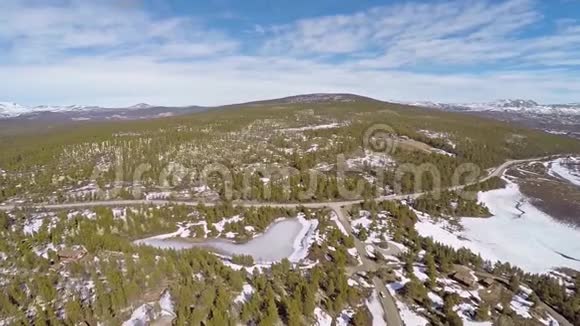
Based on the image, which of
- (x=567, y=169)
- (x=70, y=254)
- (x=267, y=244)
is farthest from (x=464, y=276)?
(x=567, y=169)

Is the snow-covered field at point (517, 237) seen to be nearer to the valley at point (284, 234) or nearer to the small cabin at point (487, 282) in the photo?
the valley at point (284, 234)

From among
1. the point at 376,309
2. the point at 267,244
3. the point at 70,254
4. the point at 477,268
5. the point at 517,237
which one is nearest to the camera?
the point at 376,309

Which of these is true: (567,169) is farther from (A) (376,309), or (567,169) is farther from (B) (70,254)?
(B) (70,254)

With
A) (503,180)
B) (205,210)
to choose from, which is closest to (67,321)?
(205,210)

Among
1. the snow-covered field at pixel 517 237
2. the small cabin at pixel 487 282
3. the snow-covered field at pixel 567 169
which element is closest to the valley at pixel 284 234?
the small cabin at pixel 487 282

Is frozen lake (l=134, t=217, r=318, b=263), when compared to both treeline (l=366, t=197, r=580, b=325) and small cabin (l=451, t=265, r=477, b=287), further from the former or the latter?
small cabin (l=451, t=265, r=477, b=287)
